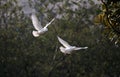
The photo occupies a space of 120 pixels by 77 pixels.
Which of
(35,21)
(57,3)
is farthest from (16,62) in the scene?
(35,21)

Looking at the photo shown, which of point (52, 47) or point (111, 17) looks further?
point (52, 47)

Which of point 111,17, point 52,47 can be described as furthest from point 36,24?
point 52,47

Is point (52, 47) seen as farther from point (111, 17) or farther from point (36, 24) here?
point (111, 17)

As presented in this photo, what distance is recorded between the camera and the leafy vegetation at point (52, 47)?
21.7 meters

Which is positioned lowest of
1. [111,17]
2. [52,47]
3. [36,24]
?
[52,47]

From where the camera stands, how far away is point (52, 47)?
72.0 ft

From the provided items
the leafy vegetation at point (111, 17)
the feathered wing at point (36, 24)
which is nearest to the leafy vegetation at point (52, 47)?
the feathered wing at point (36, 24)

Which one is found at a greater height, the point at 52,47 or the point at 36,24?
the point at 36,24

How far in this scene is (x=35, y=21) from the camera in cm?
1242

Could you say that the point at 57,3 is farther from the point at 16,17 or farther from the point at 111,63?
the point at 111,63

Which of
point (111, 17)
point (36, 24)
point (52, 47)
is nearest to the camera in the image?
point (111, 17)

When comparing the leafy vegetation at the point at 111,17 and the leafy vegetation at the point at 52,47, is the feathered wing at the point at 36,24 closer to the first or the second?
the leafy vegetation at the point at 111,17

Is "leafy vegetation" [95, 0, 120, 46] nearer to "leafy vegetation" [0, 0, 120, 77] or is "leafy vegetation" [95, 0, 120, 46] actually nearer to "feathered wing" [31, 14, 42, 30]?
"feathered wing" [31, 14, 42, 30]

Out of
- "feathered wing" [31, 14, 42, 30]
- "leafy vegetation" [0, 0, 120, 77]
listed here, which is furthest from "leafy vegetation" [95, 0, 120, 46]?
"leafy vegetation" [0, 0, 120, 77]
